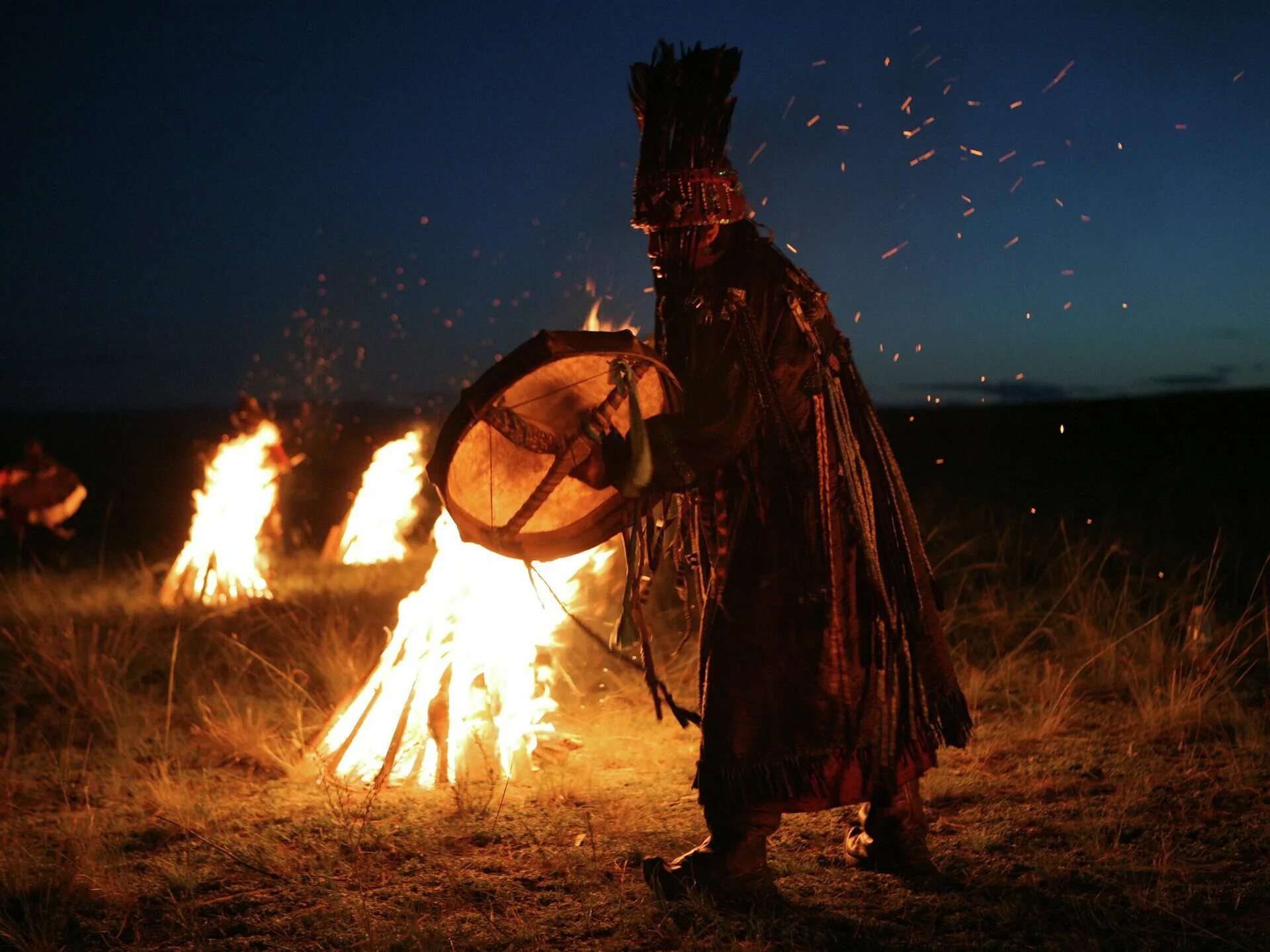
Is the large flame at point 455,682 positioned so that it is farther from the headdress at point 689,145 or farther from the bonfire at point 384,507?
the bonfire at point 384,507

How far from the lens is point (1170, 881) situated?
2.94 meters

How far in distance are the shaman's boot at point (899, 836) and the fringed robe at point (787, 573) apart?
0.18 meters

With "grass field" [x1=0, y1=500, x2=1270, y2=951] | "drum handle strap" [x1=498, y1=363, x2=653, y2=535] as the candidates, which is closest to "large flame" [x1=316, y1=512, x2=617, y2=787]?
"grass field" [x1=0, y1=500, x2=1270, y2=951]

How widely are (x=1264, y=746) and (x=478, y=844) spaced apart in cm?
289

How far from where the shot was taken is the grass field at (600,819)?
2.83 meters

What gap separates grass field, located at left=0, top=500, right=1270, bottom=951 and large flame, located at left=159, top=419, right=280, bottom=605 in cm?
238

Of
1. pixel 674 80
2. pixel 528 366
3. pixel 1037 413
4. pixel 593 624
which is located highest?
pixel 1037 413

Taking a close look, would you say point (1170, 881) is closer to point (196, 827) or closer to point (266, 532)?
point (196, 827)

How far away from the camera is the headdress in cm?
288

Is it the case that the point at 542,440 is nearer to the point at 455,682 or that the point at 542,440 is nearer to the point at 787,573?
the point at 787,573

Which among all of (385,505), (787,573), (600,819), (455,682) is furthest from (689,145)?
(385,505)

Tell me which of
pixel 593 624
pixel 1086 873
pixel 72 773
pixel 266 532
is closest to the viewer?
pixel 1086 873

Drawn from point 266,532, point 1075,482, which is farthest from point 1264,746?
point 1075,482

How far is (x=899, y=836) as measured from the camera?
9.95 ft
